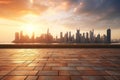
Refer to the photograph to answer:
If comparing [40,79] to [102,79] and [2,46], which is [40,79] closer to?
[102,79]

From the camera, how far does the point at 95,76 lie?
5723mm

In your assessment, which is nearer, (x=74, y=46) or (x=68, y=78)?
(x=68, y=78)

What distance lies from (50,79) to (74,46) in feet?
58.6

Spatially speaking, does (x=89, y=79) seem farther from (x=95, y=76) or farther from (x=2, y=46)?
(x=2, y=46)

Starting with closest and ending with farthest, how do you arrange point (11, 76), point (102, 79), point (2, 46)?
1. point (102, 79)
2. point (11, 76)
3. point (2, 46)

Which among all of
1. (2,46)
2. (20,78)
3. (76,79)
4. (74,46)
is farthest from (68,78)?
(2,46)

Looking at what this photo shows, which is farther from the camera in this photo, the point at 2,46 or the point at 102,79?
the point at 2,46

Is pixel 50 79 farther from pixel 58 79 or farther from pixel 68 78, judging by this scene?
pixel 68 78

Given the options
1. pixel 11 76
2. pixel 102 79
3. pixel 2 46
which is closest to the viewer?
pixel 102 79

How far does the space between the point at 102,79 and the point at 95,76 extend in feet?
1.43

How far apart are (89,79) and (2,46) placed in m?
19.9

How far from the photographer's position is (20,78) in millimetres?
5430

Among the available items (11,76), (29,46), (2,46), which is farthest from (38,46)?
(11,76)

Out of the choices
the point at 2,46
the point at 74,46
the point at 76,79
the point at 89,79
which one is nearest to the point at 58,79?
the point at 76,79
